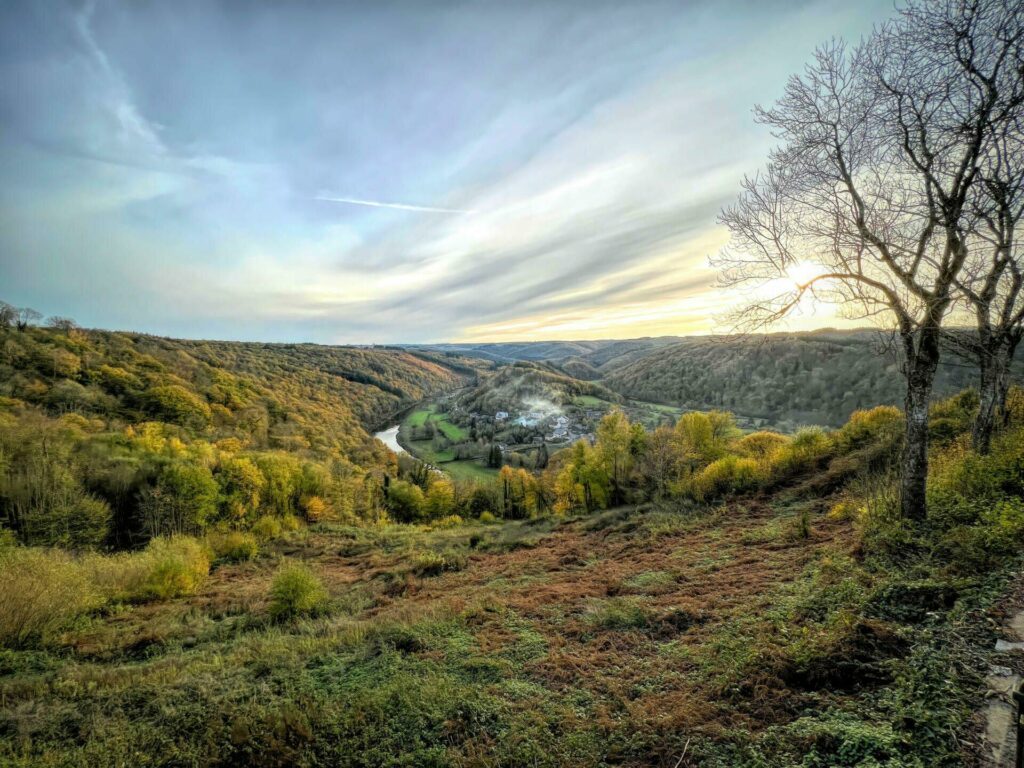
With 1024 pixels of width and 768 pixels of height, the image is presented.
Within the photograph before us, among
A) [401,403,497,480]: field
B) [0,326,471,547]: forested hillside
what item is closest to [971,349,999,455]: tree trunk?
[0,326,471,547]: forested hillside

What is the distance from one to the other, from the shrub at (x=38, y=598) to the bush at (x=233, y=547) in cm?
1206

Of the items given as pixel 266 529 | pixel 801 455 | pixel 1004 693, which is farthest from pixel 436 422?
pixel 1004 693

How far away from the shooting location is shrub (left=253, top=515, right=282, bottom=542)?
3200cm

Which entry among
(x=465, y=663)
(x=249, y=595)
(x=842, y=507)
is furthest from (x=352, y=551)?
(x=842, y=507)

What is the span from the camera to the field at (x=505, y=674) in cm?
447

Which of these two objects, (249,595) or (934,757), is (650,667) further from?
(249,595)

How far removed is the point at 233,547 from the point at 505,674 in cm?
2984

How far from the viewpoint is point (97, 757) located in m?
5.57

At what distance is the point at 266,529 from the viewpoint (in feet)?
106

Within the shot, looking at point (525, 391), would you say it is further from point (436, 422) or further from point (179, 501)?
point (179, 501)

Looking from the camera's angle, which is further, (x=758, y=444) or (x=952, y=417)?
(x=758, y=444)

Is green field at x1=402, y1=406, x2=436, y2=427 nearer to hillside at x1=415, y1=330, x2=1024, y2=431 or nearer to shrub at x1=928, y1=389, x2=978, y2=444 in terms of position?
hillside at x1=415, y1=330, x2=1024, y2=431

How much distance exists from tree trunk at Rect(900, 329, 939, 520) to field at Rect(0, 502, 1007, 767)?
5.31 ft

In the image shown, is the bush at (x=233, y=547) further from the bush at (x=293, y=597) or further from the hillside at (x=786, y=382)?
the hillside at (x=786, y=382)
